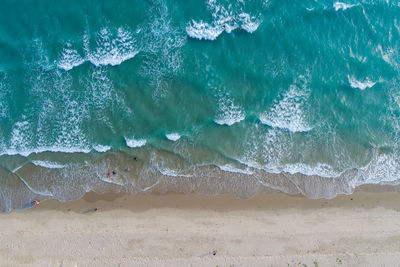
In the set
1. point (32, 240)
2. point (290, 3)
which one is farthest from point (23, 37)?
point (290, 3)

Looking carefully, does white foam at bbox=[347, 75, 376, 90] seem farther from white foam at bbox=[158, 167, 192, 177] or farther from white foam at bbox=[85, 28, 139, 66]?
white foam at bbox=[85, 28, 139, 66]

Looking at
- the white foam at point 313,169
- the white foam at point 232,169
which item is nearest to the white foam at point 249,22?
the white foam at point 232,169

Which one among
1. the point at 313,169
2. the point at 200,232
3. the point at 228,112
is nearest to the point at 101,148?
the point at 200,232

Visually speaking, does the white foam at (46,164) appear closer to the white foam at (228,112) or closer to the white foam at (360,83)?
the white foam at (228,112)

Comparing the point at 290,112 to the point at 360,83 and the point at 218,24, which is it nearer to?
the point at 360,83

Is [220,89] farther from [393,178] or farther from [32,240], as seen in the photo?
[32,240]

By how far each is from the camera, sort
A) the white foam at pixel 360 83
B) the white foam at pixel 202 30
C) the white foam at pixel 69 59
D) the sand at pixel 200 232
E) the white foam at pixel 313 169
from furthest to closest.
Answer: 1. the white foam at pixel 360 83
2. the white foam at pixel 202 30
3. the white foam at pixel 69 59
4. the white foam at pixel 313 169
5. the sand at pixel 200 232
